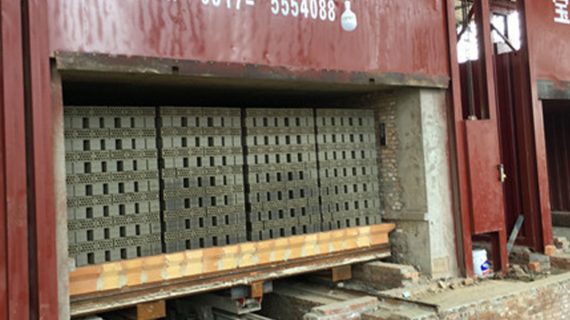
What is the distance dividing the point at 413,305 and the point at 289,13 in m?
4.35

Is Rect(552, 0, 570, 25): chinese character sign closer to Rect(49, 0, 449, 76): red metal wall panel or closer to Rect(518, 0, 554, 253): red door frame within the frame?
Rect(518, 0, 554, 253): red door frame

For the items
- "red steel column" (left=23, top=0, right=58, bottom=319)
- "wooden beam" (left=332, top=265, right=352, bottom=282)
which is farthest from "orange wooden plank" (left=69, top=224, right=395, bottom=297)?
"red steel column" (left=23, top=0, right=58, bottom=319)

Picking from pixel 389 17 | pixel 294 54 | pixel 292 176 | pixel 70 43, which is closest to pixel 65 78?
pixel 70 43

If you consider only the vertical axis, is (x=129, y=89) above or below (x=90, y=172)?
above

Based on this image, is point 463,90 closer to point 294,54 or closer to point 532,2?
point 532,2

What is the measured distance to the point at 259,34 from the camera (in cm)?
709

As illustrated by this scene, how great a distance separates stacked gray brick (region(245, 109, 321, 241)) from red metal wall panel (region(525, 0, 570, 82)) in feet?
16.8

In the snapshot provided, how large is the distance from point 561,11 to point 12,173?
10784 millimetres

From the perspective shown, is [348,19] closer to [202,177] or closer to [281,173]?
[281,173]

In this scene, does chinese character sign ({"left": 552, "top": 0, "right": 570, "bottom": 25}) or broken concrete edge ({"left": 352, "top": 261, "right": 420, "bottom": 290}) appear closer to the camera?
broken concrete edge ({"left": 352, "top": 261, "right": 420, "bottom": 290})

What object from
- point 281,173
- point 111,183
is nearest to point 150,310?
point 111,183

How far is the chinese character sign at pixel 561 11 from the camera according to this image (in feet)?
37.0

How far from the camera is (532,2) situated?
1079 cm

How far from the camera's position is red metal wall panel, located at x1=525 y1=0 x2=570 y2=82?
421 inches
